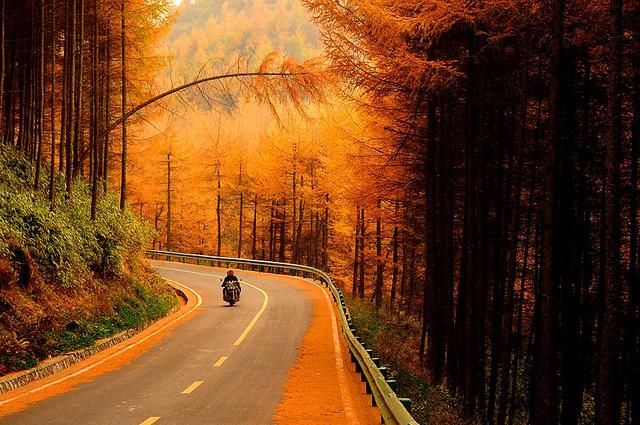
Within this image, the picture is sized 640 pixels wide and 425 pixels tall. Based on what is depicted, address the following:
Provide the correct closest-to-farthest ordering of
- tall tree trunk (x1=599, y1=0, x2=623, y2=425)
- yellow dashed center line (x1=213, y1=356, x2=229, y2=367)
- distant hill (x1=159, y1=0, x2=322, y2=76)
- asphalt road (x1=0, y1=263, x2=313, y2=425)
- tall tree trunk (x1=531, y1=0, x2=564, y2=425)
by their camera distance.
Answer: tall tree trunk (x1=599, y1=0, x2=623, y2=425), asphalt road (x1=0, y1=263, x2=313, y2=425), tall tree trunk (x1=531, y1=0, x2=564, y2=425), yellow dashed center line (x1=213, y1=356, x2=229, y2=367), distant hill (x1=159, y1=0, x2=322, y2=76)

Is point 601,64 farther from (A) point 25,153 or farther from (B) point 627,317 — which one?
(A) point 25,153

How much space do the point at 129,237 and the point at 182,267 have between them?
2424 centimetres

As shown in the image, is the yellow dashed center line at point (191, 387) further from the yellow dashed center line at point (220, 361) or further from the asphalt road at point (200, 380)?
the yellow dashed center line at point (220, 361)

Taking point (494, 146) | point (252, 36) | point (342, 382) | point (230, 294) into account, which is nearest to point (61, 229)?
point (342, 382)

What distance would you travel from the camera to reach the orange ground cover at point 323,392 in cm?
938

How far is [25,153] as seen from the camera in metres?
20.5

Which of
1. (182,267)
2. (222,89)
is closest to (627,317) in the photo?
(222,89)

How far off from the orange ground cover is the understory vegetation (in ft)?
18.3

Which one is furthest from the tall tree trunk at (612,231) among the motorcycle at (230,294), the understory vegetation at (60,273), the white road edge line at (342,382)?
the motorcycle at (230,294)

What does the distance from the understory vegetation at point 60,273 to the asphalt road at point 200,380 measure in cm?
171

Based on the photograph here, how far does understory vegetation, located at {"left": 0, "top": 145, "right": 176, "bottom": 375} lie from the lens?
45.3 feet

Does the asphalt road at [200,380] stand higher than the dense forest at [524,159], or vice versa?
the dense forest at [524,159]

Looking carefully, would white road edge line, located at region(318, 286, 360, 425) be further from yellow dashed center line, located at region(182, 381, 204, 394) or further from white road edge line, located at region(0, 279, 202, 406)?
white road edge line, located at region(0, 279, 202, 406)

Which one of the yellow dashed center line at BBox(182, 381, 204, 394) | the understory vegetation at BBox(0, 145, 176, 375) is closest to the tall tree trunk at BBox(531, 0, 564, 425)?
the yellow dashed center line at BBox(182, 381, 204, 394)
